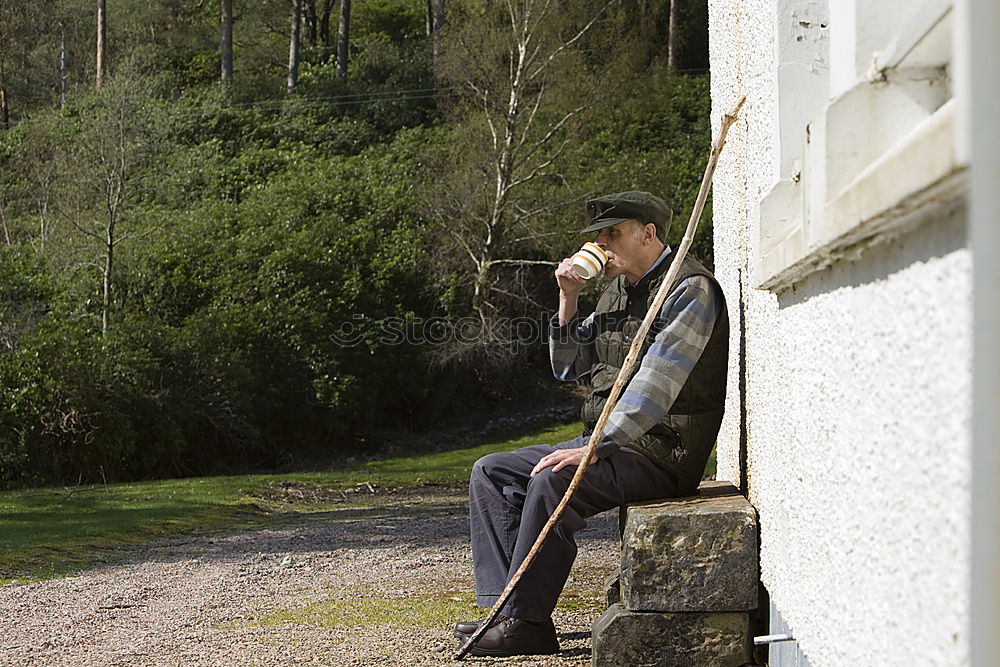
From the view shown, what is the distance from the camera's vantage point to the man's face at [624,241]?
4602 millimetres

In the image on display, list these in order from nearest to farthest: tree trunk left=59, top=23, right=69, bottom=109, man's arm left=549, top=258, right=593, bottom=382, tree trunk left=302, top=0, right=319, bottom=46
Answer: man's arm left=549, top=258, right=593, bottom=382
tree trunk left=59, top=23, right=69, bottom=109
tree trunk left=302, top=0, right=319, bottom=46

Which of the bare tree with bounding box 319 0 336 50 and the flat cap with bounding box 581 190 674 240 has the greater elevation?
the bare tree with bounding box 319 0 336 50

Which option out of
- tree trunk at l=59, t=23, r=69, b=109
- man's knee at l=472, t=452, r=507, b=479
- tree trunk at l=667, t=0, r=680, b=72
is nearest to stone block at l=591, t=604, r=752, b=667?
man's knee at l=472, t=452, r=507, b=479

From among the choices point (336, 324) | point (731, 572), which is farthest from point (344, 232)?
point (731, 572)

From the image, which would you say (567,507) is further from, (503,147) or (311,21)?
(311,21)

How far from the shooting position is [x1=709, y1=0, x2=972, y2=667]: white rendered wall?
1.45m

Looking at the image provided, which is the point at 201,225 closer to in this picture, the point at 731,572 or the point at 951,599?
the point at 731,572

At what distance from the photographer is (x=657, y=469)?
4152 millimetres

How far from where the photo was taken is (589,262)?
4.45 meters

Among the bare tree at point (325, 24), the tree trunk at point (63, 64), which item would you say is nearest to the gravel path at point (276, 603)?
the tree trunk at point (63, 64)

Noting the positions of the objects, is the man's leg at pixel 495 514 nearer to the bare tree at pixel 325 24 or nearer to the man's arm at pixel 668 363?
the man's arm at pixel 668 363

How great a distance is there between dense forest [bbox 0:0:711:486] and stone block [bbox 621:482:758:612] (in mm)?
12596

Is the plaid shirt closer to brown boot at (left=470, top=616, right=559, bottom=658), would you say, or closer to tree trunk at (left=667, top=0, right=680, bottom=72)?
brown boot at (left=470, top=616, right=559, bottom=658)

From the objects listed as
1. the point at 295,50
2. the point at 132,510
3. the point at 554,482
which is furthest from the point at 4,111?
the point at 554,482
